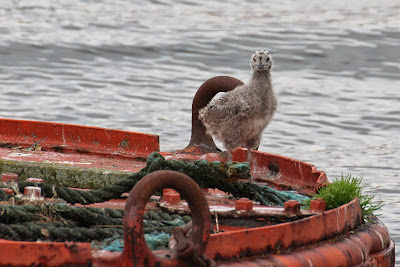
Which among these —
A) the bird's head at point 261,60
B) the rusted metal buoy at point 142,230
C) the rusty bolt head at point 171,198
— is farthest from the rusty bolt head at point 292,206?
the bird's head at point 261,60

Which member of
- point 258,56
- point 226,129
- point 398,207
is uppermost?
point 258,56

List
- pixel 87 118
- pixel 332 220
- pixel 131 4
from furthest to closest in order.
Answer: pixel 131 4 < pixel 87 118 < pixel 332 220

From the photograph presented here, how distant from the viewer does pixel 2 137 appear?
7668 mm

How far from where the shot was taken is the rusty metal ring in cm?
396

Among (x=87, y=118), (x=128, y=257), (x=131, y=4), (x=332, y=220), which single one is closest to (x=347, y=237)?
(x=332, y=220)

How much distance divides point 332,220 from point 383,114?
9734 millimetres

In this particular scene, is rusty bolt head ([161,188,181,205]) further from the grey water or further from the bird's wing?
the grey water

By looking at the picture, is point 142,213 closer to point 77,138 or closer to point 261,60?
point 261,60

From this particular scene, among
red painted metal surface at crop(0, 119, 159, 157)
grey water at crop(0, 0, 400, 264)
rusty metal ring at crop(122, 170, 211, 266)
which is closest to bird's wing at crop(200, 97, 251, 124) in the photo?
red painted metal surface at crop(0, 119, 159, 157)

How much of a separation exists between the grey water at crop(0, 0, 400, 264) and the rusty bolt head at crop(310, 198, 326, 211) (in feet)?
9.51

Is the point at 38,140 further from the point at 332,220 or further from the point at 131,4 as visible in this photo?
the point at 131,4

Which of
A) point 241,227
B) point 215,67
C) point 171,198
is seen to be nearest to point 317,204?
point 241,227

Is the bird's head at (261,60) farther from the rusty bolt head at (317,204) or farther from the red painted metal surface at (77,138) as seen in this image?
the rusty bolt head at (317,204)

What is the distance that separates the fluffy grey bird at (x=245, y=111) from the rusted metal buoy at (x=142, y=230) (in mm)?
2789
